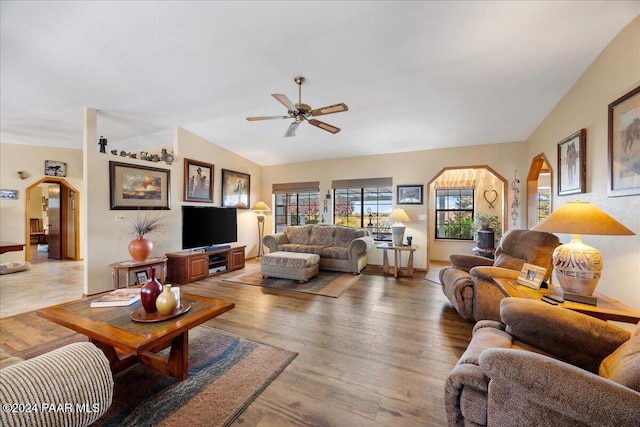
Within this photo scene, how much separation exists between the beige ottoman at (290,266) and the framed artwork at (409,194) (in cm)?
239

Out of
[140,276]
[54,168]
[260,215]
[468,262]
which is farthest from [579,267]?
[54,168]

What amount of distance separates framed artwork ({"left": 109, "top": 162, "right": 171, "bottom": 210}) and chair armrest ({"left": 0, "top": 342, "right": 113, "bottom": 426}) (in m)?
3.68

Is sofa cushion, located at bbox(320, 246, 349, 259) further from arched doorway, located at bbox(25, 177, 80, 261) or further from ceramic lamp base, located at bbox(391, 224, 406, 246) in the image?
arched doorway, located at bbox(25, 177, 80, 261)

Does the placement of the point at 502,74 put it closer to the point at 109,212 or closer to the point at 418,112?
the point at 418,112

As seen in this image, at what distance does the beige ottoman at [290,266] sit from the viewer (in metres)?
4.58

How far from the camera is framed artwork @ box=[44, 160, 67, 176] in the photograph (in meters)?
5.70

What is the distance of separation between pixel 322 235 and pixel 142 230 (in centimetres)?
344

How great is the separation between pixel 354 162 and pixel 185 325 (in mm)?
5232

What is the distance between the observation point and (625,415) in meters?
0.85

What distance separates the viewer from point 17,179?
17.6 feet

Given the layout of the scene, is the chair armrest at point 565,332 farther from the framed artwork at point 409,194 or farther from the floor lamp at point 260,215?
the floor lamp at point 260,215

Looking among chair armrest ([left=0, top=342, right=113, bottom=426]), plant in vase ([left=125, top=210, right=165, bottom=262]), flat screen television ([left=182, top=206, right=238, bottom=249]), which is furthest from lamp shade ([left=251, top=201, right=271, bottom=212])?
chair armrest ([left=0, top=342, right=113, bottom=426])

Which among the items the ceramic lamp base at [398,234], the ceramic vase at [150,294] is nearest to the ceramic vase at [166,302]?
the ceramic vase at [150,294]

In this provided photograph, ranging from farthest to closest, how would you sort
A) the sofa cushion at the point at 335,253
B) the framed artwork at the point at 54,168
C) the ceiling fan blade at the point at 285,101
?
the framed artwork at the point at 54,168 → the sofa cushion at the point at 335,253 → the ceiling fan blade at the point at 285,101
